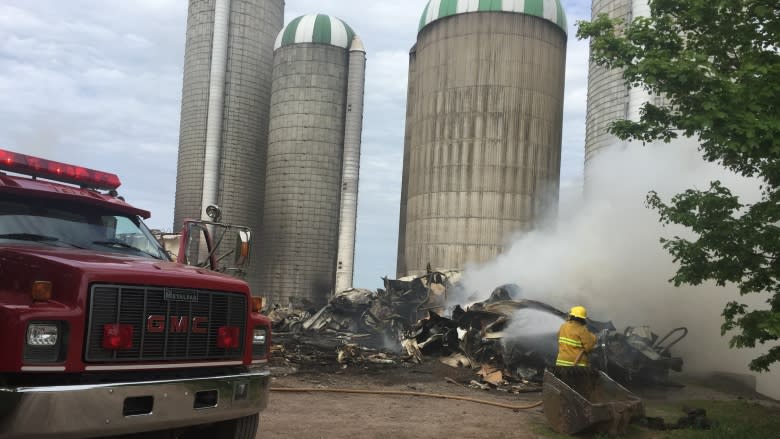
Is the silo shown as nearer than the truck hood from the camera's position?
No

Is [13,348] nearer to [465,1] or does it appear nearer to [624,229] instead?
[624,229]

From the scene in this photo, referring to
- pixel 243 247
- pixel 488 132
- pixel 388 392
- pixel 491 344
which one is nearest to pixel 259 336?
pixel 243 247

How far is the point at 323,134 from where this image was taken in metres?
38.4

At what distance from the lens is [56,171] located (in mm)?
6328

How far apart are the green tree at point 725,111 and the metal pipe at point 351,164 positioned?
28276 millimetres

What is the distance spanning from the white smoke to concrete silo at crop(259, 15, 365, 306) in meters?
12.9

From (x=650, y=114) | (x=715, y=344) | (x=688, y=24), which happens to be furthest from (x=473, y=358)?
(x=688, y=24)

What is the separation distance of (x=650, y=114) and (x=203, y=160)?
32.1 meters

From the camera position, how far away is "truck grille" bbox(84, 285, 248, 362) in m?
4.68

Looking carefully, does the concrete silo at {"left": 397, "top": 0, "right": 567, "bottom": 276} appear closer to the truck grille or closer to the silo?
the silo

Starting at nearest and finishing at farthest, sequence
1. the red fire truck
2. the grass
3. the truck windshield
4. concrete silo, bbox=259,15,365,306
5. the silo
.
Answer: the red fire truck → the truck windshield → the grass → concrete silo, bbox=259,15,365,306 → the silo

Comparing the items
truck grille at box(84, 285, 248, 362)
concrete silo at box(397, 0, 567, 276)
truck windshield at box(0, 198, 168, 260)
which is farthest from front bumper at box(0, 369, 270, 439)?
concrete silo at box(397, 0, 567, 276)

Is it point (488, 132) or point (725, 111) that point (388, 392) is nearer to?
point (725, 111)

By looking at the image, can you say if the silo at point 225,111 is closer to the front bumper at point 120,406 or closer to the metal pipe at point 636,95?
the metal pipe at point 636,95
